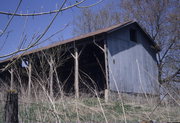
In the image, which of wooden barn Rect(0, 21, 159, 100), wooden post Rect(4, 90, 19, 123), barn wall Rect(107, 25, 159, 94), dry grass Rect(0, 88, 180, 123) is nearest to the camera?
wooden post Rect(4, 90, 19, 123)

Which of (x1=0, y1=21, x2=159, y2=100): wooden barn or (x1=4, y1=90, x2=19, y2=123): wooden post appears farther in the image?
(x1=0, y1=21, x2=159, y2=100): wooden barn

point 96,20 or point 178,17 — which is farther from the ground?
point 96,20

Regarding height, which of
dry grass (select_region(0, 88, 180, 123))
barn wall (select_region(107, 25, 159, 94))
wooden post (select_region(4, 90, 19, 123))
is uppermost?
barn wall (select_region(107, 25, 159, 94))

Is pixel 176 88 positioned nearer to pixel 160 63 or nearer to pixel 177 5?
pixel 160 63

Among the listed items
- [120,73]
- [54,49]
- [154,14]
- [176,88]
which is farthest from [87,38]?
[154,14]

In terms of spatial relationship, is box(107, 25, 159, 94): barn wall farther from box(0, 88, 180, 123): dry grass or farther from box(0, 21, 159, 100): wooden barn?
box(0, 88, 180, 123): dry grass

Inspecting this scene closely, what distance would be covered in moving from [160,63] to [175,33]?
3254mm

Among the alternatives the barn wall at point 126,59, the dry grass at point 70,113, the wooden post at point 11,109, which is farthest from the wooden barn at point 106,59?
the wooden post at point 11,109

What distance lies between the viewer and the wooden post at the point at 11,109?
282cm

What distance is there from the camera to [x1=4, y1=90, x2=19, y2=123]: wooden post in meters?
2.82

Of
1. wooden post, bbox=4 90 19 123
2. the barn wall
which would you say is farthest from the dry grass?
the barn wall

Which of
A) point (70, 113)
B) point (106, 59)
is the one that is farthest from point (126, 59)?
point (70, 113)

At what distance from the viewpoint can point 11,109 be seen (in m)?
2.86

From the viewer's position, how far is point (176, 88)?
5.98 metres
